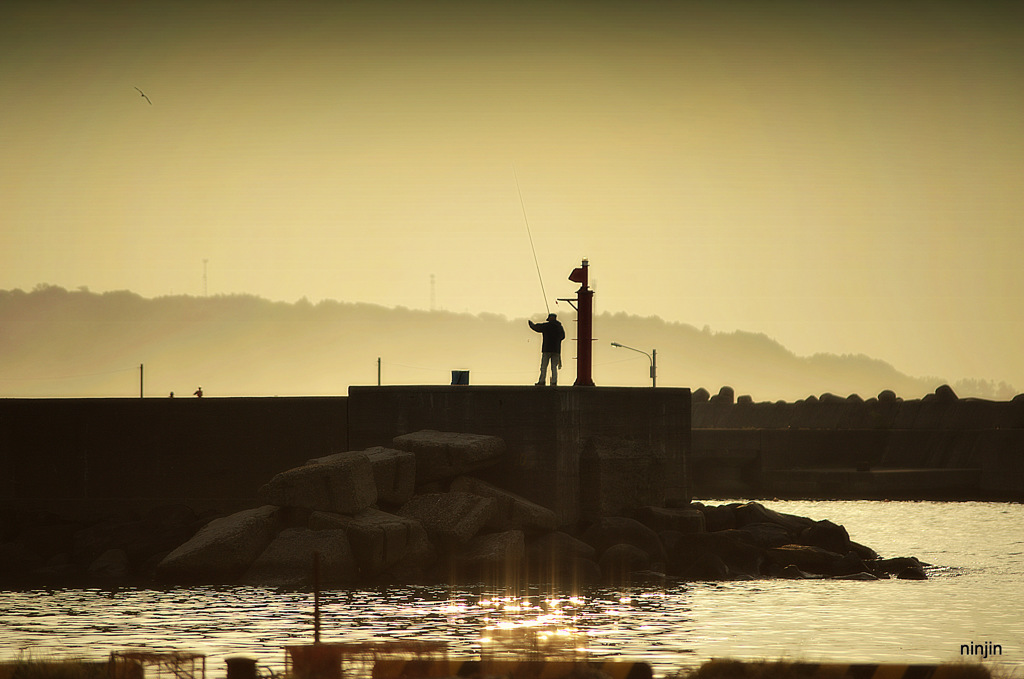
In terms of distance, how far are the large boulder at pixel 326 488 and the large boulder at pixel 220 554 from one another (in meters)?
0.50

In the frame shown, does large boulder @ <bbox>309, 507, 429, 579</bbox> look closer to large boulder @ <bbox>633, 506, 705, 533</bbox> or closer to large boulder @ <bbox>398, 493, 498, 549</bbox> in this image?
large boulder @ <bbox>398, 493, 498, 549</bbox>

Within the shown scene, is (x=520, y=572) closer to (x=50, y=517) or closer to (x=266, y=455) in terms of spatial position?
(x=266, y=455)

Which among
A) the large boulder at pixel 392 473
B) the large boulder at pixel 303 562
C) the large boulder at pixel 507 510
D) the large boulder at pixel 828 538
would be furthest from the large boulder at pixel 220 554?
the large boulder at pixel 828 538

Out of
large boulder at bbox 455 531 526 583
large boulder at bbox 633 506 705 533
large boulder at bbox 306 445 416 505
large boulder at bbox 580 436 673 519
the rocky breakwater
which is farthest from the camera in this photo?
large boulder at bbox 580 436 673 519

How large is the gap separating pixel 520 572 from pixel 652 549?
3.01 meters

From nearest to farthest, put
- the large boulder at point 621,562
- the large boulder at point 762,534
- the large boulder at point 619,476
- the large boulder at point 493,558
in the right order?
the large boulder at point 493,558
the large boulder at point 621,562
the large boulder at point 619,476
the large boulder at point 762,534

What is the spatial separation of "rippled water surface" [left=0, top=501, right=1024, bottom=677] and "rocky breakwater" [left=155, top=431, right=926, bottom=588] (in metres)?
0.85

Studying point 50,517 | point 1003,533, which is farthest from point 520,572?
Answer: point 1003,533

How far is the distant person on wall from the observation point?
1061 inches

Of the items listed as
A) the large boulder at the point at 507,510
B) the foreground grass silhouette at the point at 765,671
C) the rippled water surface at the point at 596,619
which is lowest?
the rippled water surface at the point at 596,619

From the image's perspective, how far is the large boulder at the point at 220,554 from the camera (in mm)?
21891

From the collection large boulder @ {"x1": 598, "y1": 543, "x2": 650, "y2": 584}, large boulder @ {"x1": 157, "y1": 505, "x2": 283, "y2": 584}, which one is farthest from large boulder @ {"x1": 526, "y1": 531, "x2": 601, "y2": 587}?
large boulder @ {"x1": 157, "y1": 505, "x2": 283, "y2": 584}

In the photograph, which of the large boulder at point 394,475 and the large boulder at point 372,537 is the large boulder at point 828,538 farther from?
the large boulder at point 372,537

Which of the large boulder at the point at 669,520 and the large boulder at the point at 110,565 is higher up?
the large boulder at the point at 669,520
